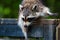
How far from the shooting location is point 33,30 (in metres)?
2.37

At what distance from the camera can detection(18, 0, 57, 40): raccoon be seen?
237 centimetres

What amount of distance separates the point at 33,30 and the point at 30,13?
0.52 feet

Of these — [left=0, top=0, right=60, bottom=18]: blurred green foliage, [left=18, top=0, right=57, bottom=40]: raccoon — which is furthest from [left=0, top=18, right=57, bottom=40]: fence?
[left=0, top=0, right=60, bottom=18]: blurred green foliage

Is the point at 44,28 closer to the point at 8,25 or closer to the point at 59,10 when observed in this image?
the point at 8,25

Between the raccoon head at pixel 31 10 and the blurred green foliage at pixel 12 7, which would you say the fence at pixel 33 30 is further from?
the blurred green foliage at pixel 12 7

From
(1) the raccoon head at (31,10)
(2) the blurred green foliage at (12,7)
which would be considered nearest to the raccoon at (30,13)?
(1) the raccoon head at (31,10)

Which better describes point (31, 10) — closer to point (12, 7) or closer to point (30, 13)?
point (30, 13)

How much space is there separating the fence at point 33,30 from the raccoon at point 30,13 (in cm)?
4

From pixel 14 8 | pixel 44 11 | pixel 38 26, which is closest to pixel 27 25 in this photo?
pixel 38 26

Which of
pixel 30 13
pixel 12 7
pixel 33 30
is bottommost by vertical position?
pixel 33 30

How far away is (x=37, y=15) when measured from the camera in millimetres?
2480

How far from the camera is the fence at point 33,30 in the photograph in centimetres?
230

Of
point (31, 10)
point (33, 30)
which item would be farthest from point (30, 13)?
point (33, 30)

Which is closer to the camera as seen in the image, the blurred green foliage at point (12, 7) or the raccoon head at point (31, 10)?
the raccoon head at point (31, 10)
